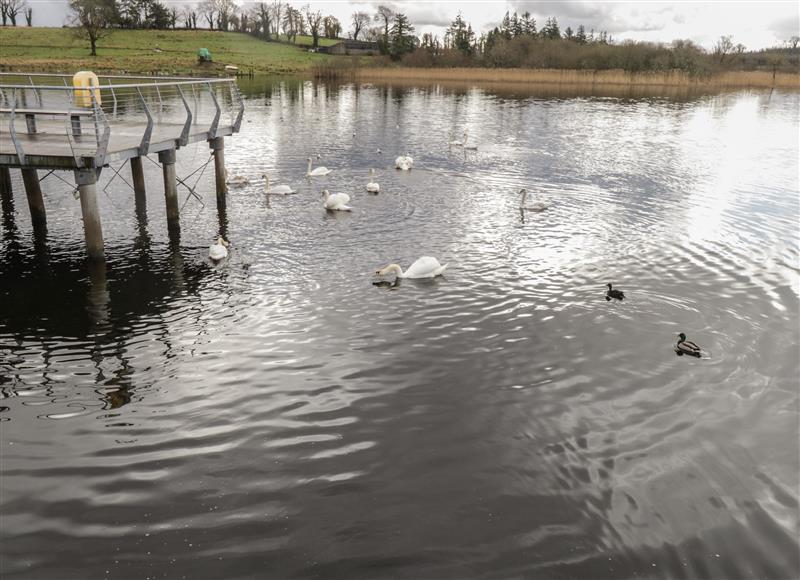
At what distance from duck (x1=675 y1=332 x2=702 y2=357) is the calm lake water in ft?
0.57

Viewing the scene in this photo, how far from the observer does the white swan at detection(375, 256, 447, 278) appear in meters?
15.3

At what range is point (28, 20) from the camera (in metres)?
153

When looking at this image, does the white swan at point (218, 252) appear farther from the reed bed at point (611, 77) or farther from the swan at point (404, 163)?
the reed bed at point (611, 77)

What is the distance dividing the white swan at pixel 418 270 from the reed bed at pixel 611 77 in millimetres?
74190

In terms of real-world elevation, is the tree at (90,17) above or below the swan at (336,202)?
above

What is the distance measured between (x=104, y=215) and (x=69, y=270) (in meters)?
5.53

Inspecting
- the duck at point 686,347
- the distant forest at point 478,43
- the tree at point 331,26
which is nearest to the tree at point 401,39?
the distant forest at point 478,43

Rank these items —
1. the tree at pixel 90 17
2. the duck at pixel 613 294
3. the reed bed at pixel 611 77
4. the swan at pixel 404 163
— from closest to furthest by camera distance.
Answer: the duck at pixel 613 294 → the swan at pixel 404 163 → the reed bed at pixel 611 77 → the tree at pixel 90 17

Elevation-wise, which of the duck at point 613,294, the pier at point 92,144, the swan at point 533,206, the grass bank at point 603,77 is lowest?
the duck at point 613,294

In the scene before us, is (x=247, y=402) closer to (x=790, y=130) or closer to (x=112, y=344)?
(x=112, y=344)

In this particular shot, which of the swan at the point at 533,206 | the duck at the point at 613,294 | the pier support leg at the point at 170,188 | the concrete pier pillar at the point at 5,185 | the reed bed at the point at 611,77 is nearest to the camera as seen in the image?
the duck at the point at 613,294

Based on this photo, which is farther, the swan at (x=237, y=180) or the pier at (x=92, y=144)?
the swan at (x=237, y=180)

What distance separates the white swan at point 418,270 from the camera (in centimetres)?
1526

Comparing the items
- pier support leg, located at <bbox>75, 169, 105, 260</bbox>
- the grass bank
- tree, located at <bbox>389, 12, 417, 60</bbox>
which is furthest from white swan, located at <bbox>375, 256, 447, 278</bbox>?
tree, located at <bbox>389, 12, 417, 60</bbox>
